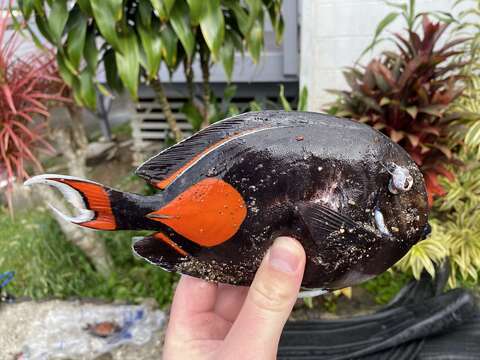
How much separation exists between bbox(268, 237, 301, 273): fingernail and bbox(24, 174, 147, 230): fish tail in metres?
0.30

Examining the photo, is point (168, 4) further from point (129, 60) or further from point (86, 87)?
point (86, 87)

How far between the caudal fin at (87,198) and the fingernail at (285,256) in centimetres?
34

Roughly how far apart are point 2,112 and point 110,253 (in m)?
1.18

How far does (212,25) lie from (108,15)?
0.44 m

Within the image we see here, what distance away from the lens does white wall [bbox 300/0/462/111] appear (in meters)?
2.80

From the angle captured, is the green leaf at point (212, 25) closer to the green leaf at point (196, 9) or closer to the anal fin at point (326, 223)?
the green leaf at point (196, 9)

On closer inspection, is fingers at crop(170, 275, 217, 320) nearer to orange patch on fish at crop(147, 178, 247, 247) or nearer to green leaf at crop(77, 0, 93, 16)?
orange patch on fish at crop(147, 178, 247, 247)

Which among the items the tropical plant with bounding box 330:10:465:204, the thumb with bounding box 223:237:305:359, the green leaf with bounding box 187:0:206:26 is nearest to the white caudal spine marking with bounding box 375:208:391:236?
the thumb with bounding box 223:237:305:359

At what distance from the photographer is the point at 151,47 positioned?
71.3 inches

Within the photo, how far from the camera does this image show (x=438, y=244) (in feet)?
6.38

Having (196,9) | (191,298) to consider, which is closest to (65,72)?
(196,9)

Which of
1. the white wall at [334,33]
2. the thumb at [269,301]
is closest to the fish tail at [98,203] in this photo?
the thumb at [269,301]

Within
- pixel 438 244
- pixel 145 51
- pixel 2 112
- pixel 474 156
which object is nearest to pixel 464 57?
pixel 474 156

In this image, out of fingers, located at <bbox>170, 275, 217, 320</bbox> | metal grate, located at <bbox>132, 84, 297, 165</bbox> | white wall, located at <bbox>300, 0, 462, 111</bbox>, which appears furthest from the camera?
metal grate, located at <bbox>132, 84, 297, 165</bbox>
